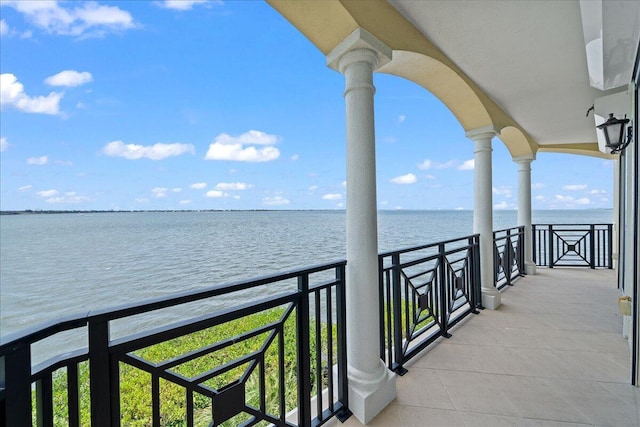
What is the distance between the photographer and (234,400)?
1206 mm

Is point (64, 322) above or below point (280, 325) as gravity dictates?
above

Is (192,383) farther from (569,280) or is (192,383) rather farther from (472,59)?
(569,280)

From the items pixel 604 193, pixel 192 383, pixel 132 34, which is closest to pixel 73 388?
pixel 192 383

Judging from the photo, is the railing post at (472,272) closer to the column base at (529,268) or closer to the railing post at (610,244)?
the column base at (529,268)

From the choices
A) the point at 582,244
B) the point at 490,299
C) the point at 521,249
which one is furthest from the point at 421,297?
the point at 582,244

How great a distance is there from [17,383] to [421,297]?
8.04 feet

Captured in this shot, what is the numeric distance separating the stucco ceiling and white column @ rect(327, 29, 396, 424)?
70 centimetres

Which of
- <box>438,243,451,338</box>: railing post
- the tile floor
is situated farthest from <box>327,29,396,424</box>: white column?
<box>438,243,451,338</box>: railing post

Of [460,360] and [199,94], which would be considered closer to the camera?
[460,360]

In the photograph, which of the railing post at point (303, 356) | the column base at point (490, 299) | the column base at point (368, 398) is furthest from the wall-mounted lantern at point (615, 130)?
the railing post at point (303, 356)

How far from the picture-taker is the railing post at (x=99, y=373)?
0.87 metres

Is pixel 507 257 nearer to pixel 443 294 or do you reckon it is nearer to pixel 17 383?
pixel 443 294

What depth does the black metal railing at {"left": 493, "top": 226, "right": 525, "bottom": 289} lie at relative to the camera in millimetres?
4301

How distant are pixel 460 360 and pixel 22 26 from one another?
1647 centimetres
